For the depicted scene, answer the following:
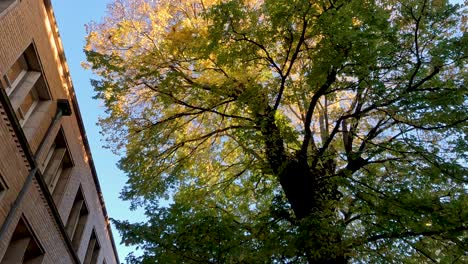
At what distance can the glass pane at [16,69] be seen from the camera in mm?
8155

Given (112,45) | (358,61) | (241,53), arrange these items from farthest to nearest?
(112,45) < (241,53) < (358,61)

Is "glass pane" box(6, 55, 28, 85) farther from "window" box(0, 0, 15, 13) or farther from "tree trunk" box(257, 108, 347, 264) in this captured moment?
"tree trunk" box(257, 108, 347, 264)

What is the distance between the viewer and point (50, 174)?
1003cm

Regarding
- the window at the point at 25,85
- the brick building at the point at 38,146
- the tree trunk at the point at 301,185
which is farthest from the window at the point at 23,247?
the tree trunk at the point at 301,185

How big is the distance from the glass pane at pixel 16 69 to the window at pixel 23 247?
314cm

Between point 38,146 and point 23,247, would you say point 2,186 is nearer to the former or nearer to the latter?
point 23,247

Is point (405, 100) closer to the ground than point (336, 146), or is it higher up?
closer to the ground

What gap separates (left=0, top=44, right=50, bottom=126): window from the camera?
8.11m

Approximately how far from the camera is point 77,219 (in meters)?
12.0

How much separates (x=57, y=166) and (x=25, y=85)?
2.76 meters

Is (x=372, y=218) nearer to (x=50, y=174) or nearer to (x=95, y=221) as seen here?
(x=50, y=174)

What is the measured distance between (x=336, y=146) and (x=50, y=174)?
791 cm

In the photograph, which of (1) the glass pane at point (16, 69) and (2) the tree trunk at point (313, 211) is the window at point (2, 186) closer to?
(1) the glass pane at point (16, 69)

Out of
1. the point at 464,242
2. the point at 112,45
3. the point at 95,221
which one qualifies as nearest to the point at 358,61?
the point at 464,242
